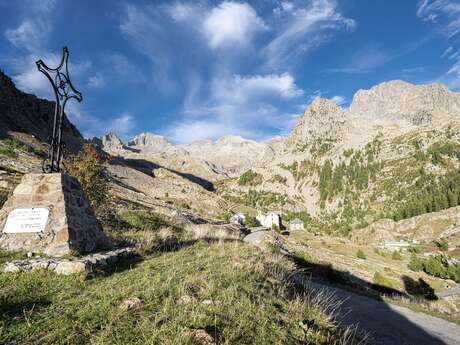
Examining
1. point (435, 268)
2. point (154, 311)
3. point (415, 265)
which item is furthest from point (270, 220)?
point (154, 311)

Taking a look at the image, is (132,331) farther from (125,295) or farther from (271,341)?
(271,341)

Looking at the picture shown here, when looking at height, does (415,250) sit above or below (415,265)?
above

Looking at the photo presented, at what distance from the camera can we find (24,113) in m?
72.2

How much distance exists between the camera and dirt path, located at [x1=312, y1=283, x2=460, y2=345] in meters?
9.23

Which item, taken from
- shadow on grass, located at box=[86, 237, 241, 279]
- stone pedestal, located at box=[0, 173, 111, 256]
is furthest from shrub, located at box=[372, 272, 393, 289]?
stone pedestal, located at box=[0, 173, 111, 256]

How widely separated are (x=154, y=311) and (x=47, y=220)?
18.4 feet

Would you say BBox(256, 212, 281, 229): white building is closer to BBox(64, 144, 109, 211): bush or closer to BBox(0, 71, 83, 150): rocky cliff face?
BBox(0, 71, 83, 150): rocky cliff face

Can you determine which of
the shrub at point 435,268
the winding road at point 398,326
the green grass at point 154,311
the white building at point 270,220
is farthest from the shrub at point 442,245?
the green grass at point 154,311

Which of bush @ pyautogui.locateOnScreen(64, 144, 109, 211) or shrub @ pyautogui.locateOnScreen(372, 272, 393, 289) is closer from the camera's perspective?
bush @ pyautogui.locateOnScreen(64, 144, 109, 211)

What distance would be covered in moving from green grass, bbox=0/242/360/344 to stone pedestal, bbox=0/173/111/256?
200 cm

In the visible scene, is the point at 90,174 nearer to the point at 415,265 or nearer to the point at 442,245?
the point at 415,265

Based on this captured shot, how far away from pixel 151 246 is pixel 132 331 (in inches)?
277

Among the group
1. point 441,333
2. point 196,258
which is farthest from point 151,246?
point 441,333

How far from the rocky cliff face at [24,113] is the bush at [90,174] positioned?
45.5 meters
